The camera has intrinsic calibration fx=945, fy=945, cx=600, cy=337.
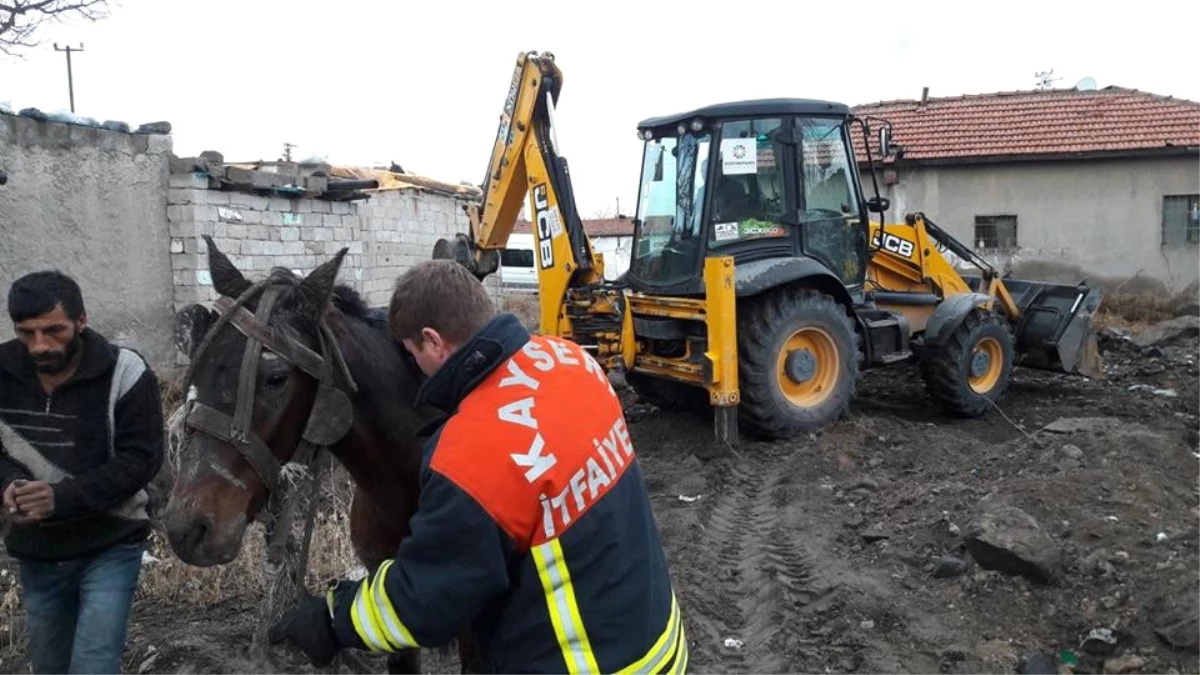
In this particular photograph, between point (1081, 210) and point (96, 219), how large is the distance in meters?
18.0

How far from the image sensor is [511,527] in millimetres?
1881

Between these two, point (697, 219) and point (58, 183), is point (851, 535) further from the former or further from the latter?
point (58, 183)

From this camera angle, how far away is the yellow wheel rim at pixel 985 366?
9.26 meters

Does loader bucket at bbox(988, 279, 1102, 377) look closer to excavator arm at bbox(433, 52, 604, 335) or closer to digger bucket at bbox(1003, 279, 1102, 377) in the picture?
digger bucket at bbox(1003, 279, 1102, 377)

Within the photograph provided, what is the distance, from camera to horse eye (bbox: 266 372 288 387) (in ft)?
8.25

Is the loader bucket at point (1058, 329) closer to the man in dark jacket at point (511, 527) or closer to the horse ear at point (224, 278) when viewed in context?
the man in dark jacket at point (511, 527)

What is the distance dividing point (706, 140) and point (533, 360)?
6.41 meters

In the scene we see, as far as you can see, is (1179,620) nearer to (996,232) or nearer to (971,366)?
(971,366)

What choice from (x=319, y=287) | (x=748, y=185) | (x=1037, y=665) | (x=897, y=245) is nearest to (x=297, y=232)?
(x=748, y=185)

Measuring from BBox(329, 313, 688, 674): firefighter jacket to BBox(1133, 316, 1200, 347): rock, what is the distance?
556 inches

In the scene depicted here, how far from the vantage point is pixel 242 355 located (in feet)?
8.14

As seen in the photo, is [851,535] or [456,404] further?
[851,535]

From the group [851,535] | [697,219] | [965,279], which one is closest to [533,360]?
[851,535]

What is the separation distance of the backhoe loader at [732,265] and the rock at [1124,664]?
12.7ft
